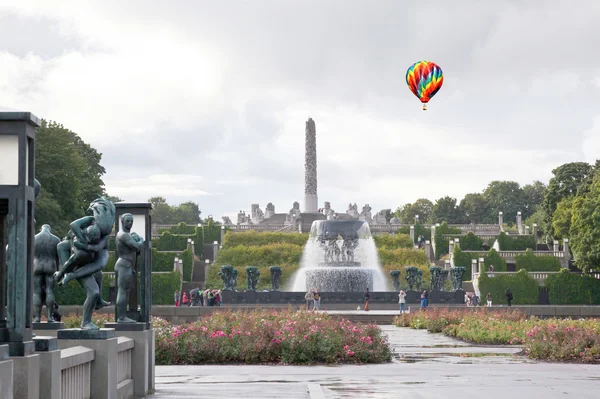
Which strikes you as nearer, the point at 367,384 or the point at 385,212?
the point at 367,384

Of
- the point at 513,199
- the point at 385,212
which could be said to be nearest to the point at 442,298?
the point at 513,199

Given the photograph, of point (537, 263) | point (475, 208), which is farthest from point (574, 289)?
point (475, 208)

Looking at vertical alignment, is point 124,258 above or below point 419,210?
below

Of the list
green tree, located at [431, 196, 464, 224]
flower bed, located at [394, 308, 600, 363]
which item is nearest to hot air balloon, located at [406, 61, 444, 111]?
flower bed, located at [394, 308, 600, 363]

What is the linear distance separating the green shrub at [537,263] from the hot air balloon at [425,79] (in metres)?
21.9

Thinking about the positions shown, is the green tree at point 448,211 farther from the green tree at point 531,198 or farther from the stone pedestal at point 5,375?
the stone pedestal at point 5,375

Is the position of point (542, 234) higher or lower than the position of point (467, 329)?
higher

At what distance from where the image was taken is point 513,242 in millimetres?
87875

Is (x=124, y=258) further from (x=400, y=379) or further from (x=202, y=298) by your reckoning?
(x=202, y=298)

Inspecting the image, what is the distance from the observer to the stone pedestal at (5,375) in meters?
7.05

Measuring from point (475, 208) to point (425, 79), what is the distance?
86110 mm

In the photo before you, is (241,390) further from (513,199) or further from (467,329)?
(513,199)

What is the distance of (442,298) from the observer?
180 ft

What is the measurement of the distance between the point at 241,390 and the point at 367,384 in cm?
213
